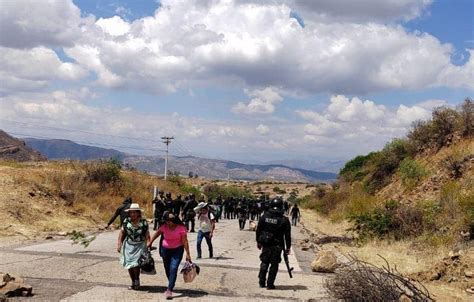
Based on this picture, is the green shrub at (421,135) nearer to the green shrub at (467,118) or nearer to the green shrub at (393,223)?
the green shrub at (467,118)

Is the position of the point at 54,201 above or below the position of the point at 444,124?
below

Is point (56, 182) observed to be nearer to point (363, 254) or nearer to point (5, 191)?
point (5, 191)

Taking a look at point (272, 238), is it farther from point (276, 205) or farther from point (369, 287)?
point (369, 287)

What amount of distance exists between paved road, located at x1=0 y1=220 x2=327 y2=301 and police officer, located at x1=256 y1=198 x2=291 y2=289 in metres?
0.41

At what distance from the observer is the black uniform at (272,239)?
36.3 ft

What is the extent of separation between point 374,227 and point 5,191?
53.6 ft

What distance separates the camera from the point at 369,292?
29.5 feet

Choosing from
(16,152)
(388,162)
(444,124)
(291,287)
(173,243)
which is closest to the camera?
(173,243)

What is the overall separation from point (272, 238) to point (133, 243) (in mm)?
2808

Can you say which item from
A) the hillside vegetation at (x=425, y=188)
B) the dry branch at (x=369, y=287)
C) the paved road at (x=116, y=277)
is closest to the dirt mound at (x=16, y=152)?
the hillside vegetation at (x=425, y=188)

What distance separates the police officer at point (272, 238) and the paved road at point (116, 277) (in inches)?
16.2

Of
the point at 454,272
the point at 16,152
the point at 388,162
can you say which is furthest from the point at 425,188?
the point at 16,152

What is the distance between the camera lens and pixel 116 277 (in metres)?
11.7

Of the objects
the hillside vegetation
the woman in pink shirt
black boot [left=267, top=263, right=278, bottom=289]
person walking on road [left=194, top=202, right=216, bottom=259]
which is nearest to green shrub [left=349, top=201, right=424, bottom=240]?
the hillside vegetation
